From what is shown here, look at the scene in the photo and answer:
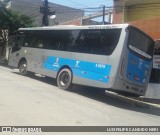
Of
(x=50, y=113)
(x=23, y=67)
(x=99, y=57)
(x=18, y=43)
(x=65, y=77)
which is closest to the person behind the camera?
(x=50, y=113)

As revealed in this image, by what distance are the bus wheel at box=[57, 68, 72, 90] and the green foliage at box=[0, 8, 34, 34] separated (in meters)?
19.8

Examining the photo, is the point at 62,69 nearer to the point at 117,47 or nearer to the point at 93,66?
the point at 93,66

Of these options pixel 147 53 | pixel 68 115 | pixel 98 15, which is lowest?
pixel 68 115

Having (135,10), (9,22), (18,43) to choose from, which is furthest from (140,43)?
(9,22)

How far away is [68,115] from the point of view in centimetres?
944

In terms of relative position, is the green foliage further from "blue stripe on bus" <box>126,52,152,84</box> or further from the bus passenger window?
"blue stripe on bus" <box>126,52,152,84</box>

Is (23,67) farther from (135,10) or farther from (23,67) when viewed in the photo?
(135,10)

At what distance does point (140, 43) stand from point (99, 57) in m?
1.74

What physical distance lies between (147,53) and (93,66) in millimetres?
2319

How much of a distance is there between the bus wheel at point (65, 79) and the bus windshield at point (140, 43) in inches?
134

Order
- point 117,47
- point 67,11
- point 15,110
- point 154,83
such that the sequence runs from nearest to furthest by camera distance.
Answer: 1. point 15,110
2. point 117,47
3. point 154,83
4. point 67,11

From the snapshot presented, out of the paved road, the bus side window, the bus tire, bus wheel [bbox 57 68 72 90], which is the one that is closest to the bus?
bus wheel [bbox 57 68 72 90]

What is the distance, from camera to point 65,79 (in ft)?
52.2

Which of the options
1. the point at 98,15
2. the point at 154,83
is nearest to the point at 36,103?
the point at 154,83
